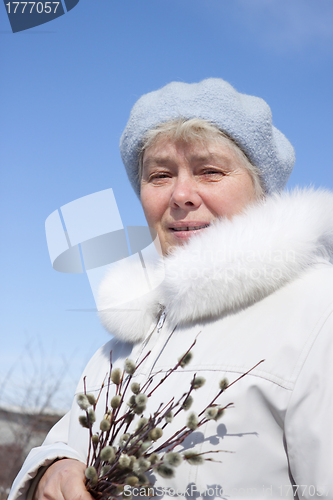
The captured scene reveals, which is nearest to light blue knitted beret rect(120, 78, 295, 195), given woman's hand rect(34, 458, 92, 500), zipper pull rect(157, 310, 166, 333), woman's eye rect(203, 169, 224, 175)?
woman's eye rect(203, 169, 224, 175)

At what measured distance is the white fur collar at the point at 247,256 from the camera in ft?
4.79

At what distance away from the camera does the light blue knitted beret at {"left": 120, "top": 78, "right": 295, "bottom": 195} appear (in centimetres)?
186

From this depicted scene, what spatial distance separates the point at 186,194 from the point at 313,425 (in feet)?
3.28

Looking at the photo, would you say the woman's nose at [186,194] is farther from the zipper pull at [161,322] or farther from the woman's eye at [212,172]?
the zipper pull at [161,322]

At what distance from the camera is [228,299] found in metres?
1.49

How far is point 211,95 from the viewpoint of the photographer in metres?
1.89

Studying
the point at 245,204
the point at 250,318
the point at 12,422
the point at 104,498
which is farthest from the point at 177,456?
the point at 12,422

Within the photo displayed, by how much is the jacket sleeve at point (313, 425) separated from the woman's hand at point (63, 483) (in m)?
0.59

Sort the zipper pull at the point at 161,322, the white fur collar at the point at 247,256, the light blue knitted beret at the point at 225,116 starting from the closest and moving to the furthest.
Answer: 1. the white fur collar at the point at 247,256
2. the zipper pull at the point at 161,322
3. the light blue knitted beret at the point at 225,116

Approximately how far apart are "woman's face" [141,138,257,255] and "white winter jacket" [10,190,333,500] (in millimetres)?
149

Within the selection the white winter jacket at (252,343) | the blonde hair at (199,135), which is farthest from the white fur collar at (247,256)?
the blonde hair at (199,135)

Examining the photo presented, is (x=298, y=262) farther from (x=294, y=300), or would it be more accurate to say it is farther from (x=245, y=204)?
(x=245, y=204)

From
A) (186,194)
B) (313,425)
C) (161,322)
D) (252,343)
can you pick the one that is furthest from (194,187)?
(313,425)

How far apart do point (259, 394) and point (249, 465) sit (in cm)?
20
